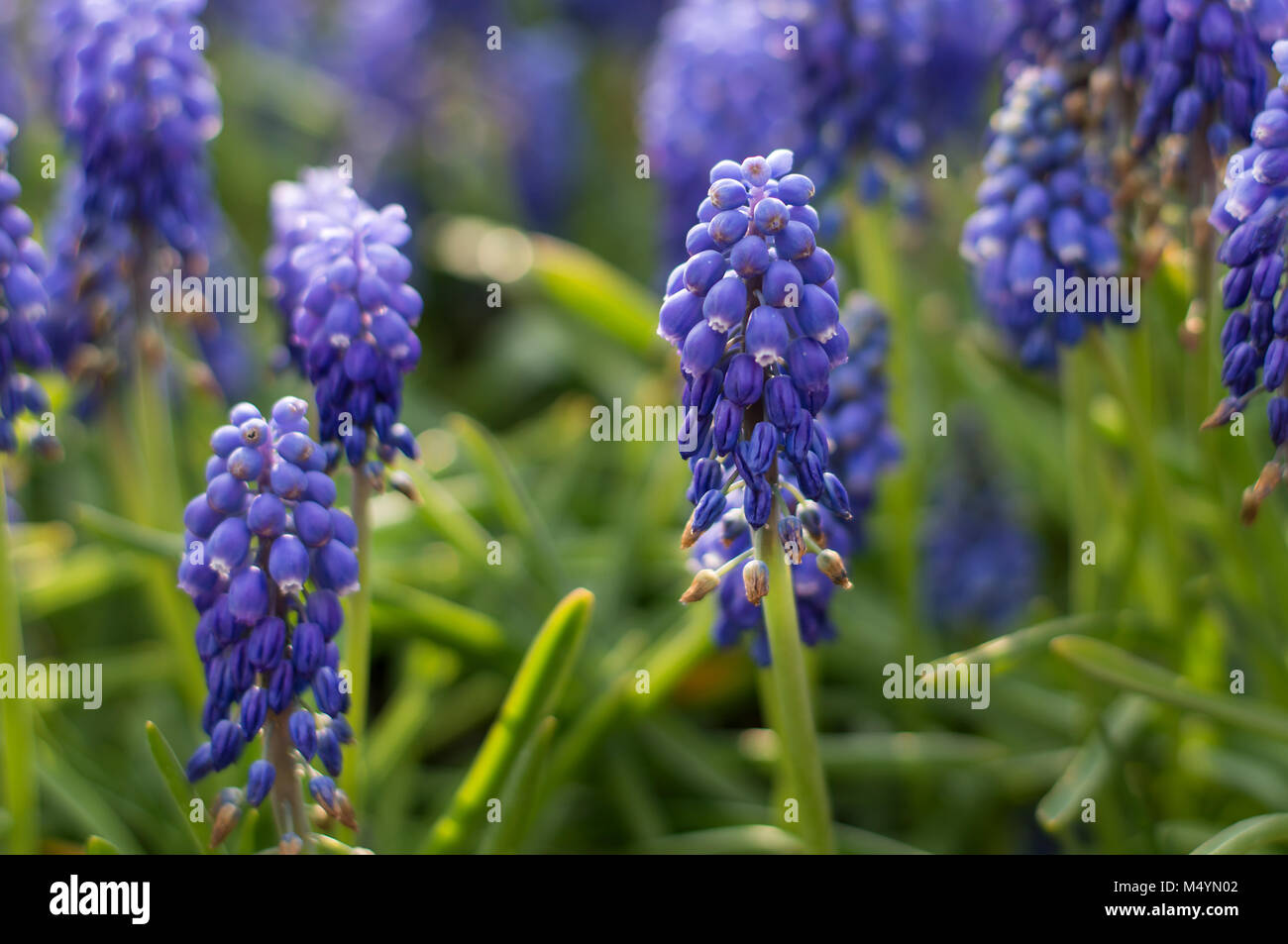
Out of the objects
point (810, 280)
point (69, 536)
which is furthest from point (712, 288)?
point (69, 536)

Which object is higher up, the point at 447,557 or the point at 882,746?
the point at 447,557

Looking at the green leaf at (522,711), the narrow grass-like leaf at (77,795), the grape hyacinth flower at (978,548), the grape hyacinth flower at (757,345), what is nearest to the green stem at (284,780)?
the green leaf at (522,711)

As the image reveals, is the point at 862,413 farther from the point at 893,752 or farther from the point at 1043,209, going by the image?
the point at 893,752

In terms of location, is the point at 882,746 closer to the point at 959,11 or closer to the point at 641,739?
the point at 641,739

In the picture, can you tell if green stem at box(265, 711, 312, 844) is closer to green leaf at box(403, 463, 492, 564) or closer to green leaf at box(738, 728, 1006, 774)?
green leaf at box(403, 463, 492, 564)

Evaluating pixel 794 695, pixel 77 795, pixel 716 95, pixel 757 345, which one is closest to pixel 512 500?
pixel 794 695

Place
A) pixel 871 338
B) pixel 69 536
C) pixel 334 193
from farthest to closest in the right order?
1. pixel 69 536
2. pixel 871 338
3. pixel 334 193

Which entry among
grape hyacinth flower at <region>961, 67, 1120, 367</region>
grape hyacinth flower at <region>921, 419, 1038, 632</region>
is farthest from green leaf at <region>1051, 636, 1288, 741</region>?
grape hyacinth flower at <region>921, 419, 1038, 632</region>
